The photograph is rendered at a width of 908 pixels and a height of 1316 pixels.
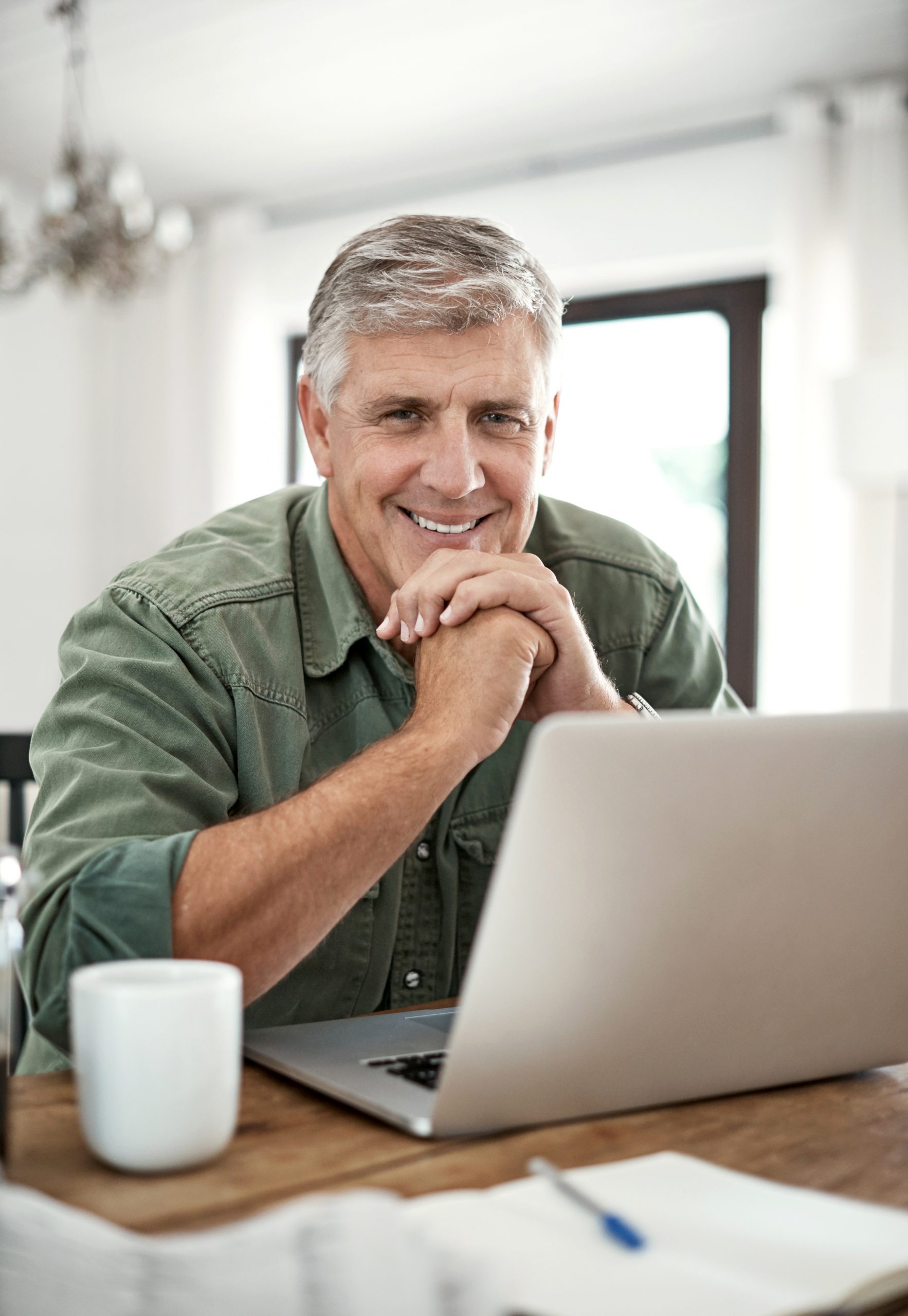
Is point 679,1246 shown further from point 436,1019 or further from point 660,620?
point 660,620

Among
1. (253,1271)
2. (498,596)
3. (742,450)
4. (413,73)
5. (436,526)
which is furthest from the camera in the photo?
(742,450)

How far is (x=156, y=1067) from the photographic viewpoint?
597 mm

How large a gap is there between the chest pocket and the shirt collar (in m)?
0.17

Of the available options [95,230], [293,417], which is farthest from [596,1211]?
[293,417]

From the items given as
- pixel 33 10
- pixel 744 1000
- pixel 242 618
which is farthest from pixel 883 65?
pixel 744 1000

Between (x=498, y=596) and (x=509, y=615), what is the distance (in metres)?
0.02

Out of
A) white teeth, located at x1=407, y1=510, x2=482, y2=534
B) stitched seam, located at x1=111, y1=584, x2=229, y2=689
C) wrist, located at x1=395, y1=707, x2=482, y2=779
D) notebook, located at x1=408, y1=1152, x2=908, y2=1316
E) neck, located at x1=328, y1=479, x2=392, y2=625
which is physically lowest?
notebook, located at x1=408, y1=1152, x2=908, y2=1316

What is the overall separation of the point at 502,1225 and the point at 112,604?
2.52 ft

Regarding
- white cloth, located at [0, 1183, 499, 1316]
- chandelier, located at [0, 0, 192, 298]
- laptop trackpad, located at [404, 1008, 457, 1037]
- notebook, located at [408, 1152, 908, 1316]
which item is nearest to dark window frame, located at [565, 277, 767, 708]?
chandelier, located at [0, 0, 192, 298]

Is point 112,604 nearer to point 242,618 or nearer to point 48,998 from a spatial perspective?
point 242,618

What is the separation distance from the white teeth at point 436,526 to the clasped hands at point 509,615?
17 centimetres

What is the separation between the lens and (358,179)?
4.79 metres

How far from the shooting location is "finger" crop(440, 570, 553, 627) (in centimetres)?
113

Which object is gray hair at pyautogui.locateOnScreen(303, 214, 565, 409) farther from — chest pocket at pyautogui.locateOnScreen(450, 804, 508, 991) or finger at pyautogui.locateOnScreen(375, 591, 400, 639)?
chest pocket at pyautogui.locateOnScreen(450, 804, 508, 991)
